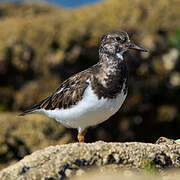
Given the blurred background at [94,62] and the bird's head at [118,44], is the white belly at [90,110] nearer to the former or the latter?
the bird's head at [118,44]

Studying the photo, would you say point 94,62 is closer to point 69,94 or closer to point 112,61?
point 69,94

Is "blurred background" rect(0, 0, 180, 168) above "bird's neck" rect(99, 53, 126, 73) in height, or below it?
below

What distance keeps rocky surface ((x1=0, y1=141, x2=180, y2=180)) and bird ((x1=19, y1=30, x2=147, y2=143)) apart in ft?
3.74

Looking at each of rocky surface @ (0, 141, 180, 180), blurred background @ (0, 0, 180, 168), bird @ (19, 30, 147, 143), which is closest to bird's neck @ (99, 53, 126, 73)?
bird @ (19, 30, 147, 143)

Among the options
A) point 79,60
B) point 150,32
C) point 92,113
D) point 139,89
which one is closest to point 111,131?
point 139,89

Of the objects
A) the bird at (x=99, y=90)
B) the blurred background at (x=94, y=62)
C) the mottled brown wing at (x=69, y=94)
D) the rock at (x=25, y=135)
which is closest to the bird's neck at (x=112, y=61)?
the bird at (x=99, y=90)

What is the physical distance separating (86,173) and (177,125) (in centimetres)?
775

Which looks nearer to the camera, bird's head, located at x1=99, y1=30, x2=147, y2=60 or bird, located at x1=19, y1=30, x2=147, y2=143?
bird, located at x1=19, y1=30, x2=147, y2=143

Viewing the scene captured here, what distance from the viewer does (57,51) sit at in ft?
36.7

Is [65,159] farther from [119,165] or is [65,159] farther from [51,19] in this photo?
[51,19]

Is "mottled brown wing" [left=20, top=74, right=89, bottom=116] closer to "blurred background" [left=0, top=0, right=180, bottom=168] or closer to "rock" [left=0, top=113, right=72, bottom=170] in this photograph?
"rock" [left=0, top=113, right=72, bottom=170]

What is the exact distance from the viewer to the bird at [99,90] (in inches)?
223

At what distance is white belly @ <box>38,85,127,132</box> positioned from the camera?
564cm

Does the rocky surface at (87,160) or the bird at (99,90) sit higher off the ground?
the bird at (99,90)
